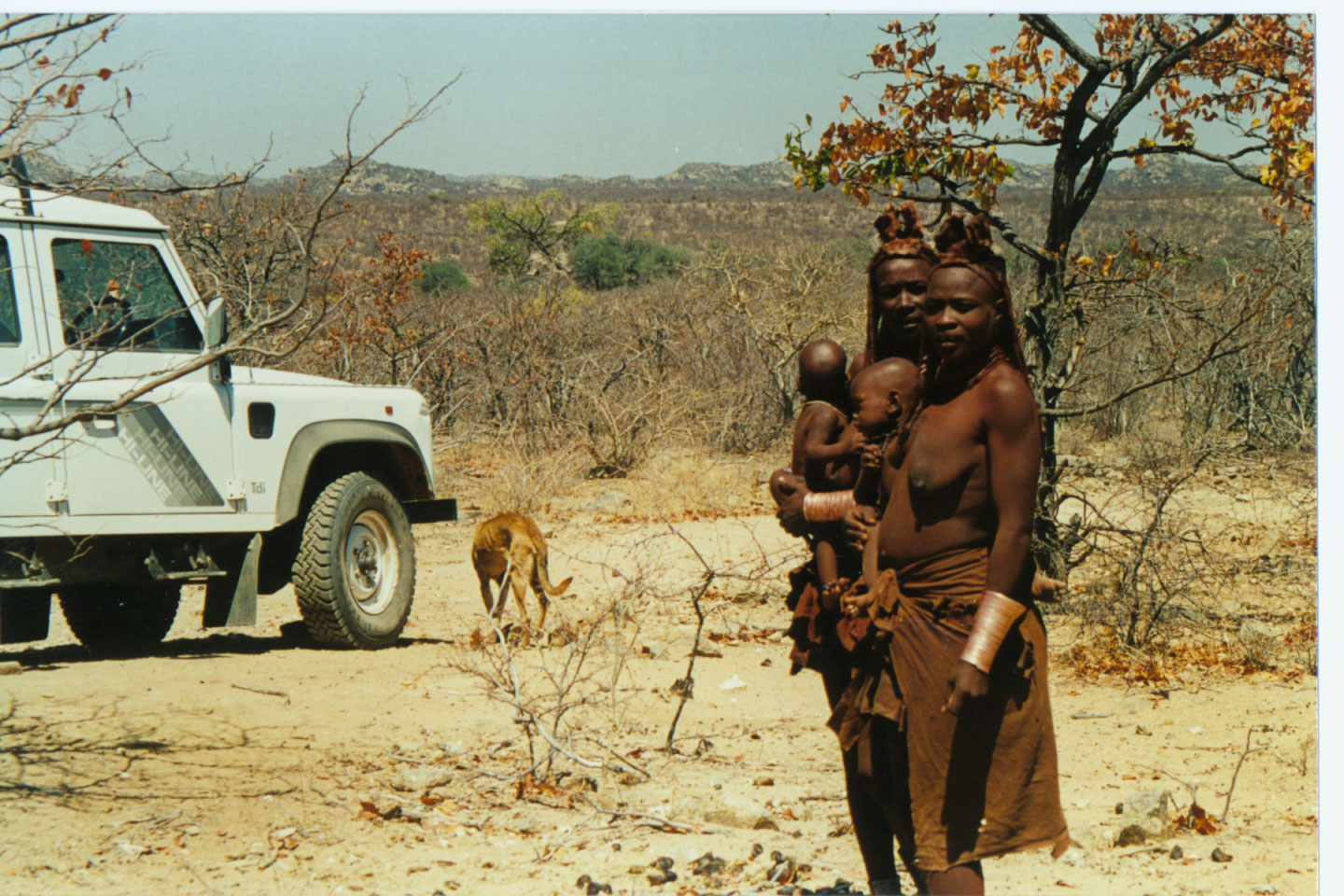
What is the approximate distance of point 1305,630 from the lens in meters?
6.63

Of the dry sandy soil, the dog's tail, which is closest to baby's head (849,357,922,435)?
the dry sandy soil

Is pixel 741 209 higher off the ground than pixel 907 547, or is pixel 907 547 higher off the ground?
pixel 741 209

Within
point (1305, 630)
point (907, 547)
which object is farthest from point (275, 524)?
point (1305, 630)

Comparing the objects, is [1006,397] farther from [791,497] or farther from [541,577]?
[541,577]

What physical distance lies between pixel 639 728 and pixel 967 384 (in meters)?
3.28

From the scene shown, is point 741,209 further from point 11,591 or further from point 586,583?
point 11,591

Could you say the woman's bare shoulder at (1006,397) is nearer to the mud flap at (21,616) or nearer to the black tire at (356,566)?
the black tire at (356,566)

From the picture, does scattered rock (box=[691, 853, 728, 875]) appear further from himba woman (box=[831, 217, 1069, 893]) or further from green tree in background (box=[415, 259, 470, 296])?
green tree in background (box=[415, 259, 470, 296])

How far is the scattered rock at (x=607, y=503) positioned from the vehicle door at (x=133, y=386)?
552cm

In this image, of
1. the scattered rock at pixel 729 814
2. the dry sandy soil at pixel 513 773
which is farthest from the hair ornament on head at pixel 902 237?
the scattered rock at pixel 729 814

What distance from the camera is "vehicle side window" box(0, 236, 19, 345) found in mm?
5512

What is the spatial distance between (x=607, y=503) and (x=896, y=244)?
868 cm

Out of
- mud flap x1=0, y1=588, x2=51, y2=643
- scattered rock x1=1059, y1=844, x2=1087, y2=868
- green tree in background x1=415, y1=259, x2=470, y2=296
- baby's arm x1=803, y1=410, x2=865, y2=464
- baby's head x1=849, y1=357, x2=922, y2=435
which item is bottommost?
scattered rock x1=1059, y1=844, x2=1087, y2=868

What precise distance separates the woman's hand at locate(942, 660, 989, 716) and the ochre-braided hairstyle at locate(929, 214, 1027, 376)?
24.6 inches
